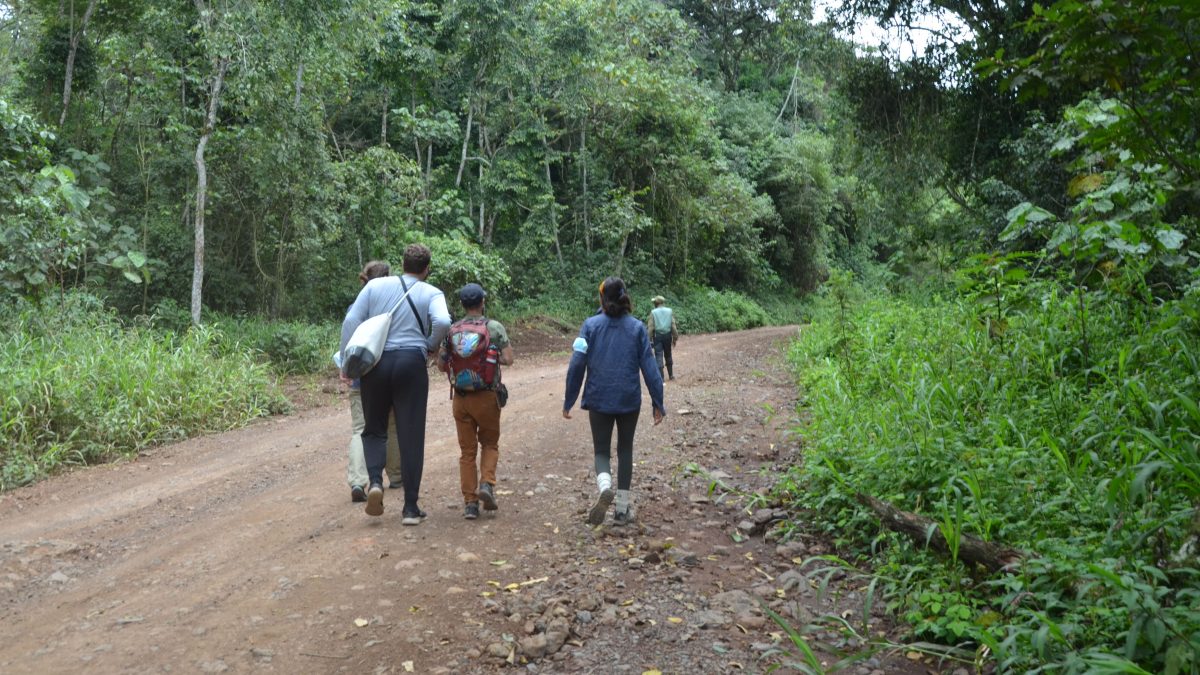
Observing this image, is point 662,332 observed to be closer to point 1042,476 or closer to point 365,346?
point 365,346

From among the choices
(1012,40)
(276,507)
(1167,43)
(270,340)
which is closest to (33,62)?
(270,340)

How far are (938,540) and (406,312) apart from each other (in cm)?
382

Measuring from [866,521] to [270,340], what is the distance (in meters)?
12.4

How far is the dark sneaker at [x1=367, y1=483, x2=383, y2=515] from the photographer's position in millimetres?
6074

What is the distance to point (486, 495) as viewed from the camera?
6320 millimetres

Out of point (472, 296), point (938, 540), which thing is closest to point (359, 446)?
point (472, 296)

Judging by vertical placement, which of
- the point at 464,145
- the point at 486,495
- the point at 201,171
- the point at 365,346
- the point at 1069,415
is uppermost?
the point at 464,145

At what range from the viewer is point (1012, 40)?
14.5 meters

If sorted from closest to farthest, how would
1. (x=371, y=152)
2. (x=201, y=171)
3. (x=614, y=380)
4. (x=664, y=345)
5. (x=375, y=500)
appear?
(x=375, y=500)
(x=614, y=380)
(x=201, y=171)
(x=664, y=345)
(x=371, y=152)

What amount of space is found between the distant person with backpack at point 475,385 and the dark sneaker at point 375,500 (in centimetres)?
→ 62

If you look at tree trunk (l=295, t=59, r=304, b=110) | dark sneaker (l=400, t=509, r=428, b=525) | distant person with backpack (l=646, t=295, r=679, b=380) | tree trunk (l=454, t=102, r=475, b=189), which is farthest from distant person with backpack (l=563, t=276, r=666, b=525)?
tree trunk (l=454, t=102, r=475, b=189)

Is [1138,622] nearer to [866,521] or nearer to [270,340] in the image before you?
[866,521]

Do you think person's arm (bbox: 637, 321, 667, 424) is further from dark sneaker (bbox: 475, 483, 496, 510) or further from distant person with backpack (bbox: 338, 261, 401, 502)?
distant person with backpack (bbox: 338, 261, 401, 502)

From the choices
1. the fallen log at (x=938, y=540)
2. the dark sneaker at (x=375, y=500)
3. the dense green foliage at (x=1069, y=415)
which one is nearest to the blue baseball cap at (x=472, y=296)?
the dark sneaker at (x=375, y=500)
